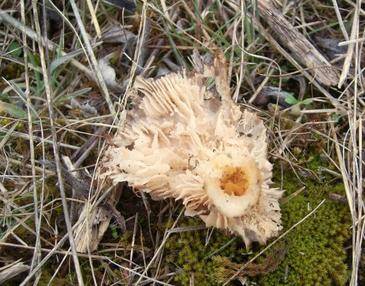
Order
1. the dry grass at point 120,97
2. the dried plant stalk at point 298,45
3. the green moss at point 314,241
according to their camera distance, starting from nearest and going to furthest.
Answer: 1. the green moss at point 314,241
2. the dry grass at point 120,97
3. the dried plant stalk at point 298,45

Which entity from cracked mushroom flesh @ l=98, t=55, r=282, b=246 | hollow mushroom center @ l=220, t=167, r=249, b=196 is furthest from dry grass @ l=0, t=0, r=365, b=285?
hollow mushroom center @ l=220, t=167, r=249, b=196

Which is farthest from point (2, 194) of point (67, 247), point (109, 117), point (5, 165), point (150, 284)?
point (150, 284)

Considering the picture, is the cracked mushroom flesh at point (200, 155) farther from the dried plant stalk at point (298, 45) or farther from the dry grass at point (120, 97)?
the dried plant stalk at point (298, 45)

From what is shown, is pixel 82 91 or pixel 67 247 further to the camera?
pixel 82 91

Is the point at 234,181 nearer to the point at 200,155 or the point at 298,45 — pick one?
the point at 200,155

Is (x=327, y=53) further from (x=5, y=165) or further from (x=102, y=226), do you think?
(x=5, y=165)

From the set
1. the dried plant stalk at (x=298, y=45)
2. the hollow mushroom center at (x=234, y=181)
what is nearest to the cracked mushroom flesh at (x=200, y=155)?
the hollow mushroom center at (x=234, y=181)

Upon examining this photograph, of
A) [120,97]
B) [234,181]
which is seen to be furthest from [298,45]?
[234,181]
